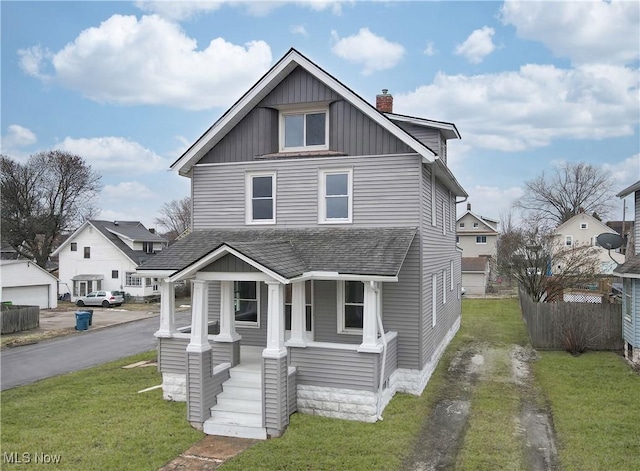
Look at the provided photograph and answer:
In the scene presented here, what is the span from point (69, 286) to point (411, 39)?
3885 centimetres

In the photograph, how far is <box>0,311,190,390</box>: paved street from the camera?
17.3 metres

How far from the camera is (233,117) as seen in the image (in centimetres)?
1405

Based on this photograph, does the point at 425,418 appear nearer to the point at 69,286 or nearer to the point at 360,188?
the point at 360,188

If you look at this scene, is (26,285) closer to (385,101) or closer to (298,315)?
(385,101)

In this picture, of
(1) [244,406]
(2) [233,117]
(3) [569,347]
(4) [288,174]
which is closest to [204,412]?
(1) [244,406]

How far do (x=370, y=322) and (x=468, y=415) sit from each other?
3.23 metres

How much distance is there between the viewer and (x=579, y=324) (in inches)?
685

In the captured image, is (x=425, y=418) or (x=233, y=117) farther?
(x=233, y=117)

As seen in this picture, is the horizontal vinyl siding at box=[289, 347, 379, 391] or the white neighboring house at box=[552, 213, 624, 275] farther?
the white neighboring house at box=[552, 213, 624, 275]

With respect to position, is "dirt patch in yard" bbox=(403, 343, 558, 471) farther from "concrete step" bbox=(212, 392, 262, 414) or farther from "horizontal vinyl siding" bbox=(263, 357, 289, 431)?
"concrete step" bbox=(212, 392, 262, 414)

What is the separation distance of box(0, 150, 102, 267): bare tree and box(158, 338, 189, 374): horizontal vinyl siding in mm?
44068

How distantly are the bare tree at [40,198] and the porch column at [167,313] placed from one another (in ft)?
144

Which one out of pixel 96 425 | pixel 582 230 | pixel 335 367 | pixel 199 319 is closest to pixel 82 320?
pixel 96 425

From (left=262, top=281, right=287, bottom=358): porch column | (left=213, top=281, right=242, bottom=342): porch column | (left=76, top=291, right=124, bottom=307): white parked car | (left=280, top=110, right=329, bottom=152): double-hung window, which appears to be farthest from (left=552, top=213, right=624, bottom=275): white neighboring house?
(left=262, top=281, right=287, bottom=358): porch column
